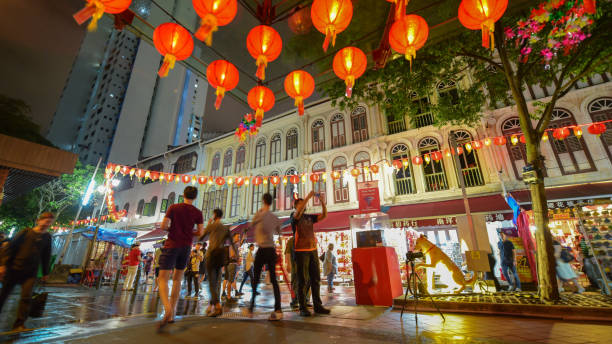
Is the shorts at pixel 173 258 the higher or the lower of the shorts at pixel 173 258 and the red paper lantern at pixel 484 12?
the lower

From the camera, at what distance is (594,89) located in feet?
36.7

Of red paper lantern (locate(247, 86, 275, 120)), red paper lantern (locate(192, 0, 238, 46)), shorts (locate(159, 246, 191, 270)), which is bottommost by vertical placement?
shorts (locate(159, 246, 191, 270))

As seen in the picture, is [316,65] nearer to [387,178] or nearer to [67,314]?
[67,314]

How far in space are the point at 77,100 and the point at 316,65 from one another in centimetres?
7571

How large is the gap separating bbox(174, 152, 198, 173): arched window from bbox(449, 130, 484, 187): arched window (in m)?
19.8

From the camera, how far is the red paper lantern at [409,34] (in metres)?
4.36

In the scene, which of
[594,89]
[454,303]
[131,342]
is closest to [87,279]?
[131,342]

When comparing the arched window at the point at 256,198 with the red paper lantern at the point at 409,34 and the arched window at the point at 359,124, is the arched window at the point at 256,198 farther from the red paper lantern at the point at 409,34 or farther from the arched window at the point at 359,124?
the red paper lantern at the point at 409,34

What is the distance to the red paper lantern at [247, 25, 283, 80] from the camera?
4508mm

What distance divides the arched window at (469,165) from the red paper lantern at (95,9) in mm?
13745

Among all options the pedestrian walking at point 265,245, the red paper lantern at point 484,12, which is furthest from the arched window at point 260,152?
the red paper lantern at point 484,12

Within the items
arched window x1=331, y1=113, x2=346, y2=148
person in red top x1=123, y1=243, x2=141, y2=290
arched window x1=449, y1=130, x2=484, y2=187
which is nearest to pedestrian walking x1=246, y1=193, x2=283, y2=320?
person in red top x1=123, y1=243, x2=141, y2=290

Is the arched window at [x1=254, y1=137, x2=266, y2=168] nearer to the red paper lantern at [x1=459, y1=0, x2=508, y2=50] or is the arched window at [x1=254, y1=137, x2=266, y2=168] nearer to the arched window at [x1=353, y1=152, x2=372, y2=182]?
the arched window at [x1=353, y1=152, x2=372, y2=182]

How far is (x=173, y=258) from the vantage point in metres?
3.41
